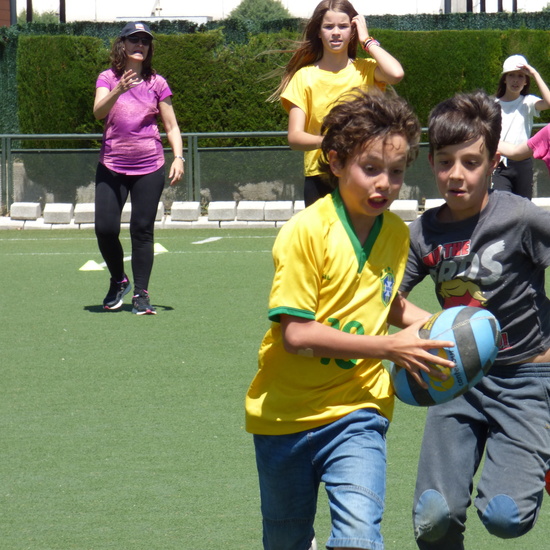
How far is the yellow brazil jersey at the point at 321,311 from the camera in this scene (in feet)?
11.2

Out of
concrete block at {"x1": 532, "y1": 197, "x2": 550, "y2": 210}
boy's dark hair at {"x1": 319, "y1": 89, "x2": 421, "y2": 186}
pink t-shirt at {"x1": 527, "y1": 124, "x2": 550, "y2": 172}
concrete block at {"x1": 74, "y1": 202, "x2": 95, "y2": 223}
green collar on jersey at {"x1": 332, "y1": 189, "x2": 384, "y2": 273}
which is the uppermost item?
boy's dark hair at {"x1": 319, "y1": 89, "x2": 421, "y2": 186}

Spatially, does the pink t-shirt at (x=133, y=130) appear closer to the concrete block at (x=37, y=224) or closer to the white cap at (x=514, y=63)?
the white cap at (x=514, y=63)

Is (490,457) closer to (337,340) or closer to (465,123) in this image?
(337,340)

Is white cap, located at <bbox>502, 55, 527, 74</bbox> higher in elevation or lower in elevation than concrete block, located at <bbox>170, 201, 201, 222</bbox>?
higher

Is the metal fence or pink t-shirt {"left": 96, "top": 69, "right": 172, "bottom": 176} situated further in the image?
the metal fence

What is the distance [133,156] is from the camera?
8.98 m

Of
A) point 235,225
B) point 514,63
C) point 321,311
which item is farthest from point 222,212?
point 321,311

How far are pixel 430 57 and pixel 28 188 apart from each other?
7.57 meters

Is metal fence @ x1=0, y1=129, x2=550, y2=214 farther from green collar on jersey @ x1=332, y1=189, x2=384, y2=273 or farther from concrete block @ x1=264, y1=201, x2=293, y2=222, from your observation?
green collar on jersey @ x1=332, y1=189, x2=384, y2=273

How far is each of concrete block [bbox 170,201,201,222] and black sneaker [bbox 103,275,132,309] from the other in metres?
7.18

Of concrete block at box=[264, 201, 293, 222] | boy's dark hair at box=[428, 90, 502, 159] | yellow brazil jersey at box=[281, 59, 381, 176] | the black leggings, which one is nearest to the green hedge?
concrete block at box=[264, 201, 293, 222]

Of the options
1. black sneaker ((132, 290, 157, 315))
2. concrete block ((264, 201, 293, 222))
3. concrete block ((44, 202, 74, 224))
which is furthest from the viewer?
concrete block ((44, 202, 74, 224))

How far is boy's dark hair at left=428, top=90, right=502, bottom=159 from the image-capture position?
3826 mm

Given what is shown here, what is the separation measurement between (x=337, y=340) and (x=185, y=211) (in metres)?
13.4
